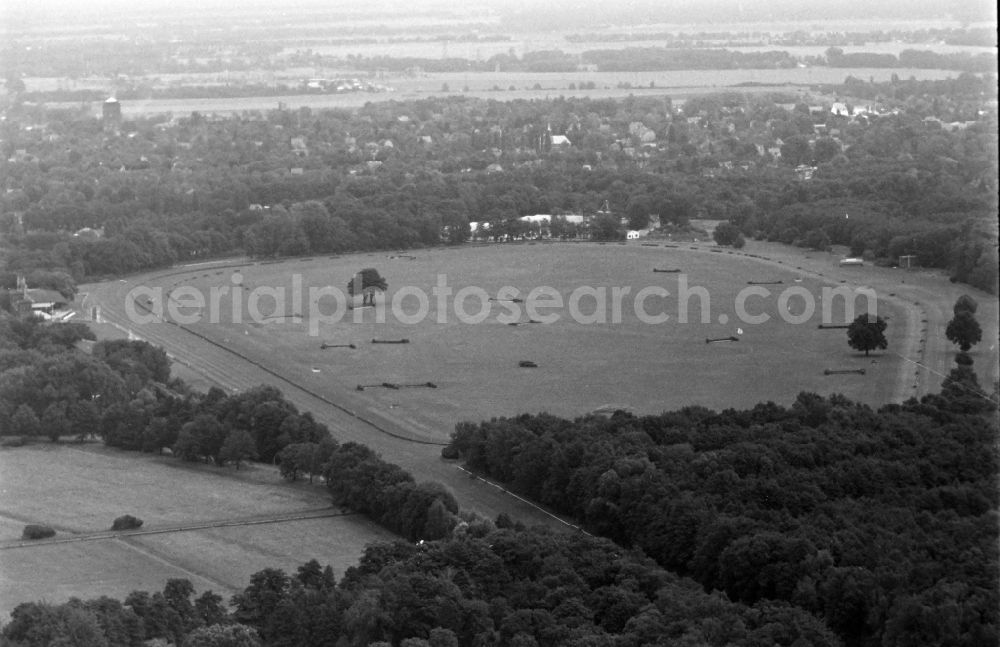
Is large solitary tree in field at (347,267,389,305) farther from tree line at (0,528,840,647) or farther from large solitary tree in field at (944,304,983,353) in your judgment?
tree line at (0,528,840,647)

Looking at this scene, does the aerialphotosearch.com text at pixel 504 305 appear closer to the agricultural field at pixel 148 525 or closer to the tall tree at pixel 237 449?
the tall tree at pixel 237 449

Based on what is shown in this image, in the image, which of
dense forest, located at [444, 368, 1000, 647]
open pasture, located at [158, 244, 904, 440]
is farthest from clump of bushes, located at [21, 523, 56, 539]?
open pasture, located at [158, 244, 904, 440]

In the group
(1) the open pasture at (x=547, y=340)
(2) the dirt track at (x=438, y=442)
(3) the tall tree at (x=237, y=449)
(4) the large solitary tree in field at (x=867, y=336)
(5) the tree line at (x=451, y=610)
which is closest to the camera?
(5) the tree line at (x=451, y=610)

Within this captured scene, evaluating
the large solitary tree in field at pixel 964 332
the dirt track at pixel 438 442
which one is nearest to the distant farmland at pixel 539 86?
the dirt track at pixel 438 442

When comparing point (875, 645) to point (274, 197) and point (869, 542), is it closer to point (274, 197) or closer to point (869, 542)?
point (869, 542)

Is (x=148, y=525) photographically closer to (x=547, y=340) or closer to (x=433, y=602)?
(x=433, y=602)

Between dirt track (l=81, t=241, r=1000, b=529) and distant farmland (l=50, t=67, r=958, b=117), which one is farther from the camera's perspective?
distant farmland (l=50, t=67, r=958, b=117)
